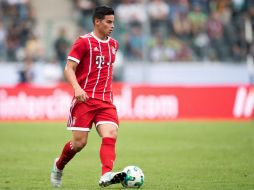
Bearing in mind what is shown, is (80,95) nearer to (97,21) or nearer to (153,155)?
(97,21)

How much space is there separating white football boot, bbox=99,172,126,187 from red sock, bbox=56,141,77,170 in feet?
2.49

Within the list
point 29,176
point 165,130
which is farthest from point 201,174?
point 165,130

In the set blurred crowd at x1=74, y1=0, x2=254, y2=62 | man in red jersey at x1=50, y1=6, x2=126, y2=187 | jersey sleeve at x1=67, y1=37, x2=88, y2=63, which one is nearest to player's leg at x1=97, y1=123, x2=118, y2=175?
man in red jersey at x1=50, y1=6, x2=126, y2=187

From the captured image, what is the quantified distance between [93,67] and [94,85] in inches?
9.3

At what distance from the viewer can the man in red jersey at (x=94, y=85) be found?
9672 millimetres

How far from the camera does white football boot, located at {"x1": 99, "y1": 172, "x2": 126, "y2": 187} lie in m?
9.18

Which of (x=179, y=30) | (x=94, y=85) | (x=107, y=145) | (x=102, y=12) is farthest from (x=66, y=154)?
(x=179, y=30)

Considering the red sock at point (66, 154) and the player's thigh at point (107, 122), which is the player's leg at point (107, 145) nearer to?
the player's thigh at point (107, 122)

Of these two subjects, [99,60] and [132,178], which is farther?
[99,60]

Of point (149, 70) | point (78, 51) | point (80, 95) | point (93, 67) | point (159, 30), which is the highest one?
point (159, 30)

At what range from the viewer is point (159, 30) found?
27422 mm

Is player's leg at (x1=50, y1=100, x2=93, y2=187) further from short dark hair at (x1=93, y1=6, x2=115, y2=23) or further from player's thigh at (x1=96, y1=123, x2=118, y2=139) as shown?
short dark hair at (x1=93, y1=6, x2=115, y2=23)

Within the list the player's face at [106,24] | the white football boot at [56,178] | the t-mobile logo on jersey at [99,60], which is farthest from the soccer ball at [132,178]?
the player's face at [106,24]

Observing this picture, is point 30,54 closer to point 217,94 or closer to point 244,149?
point 217,94
